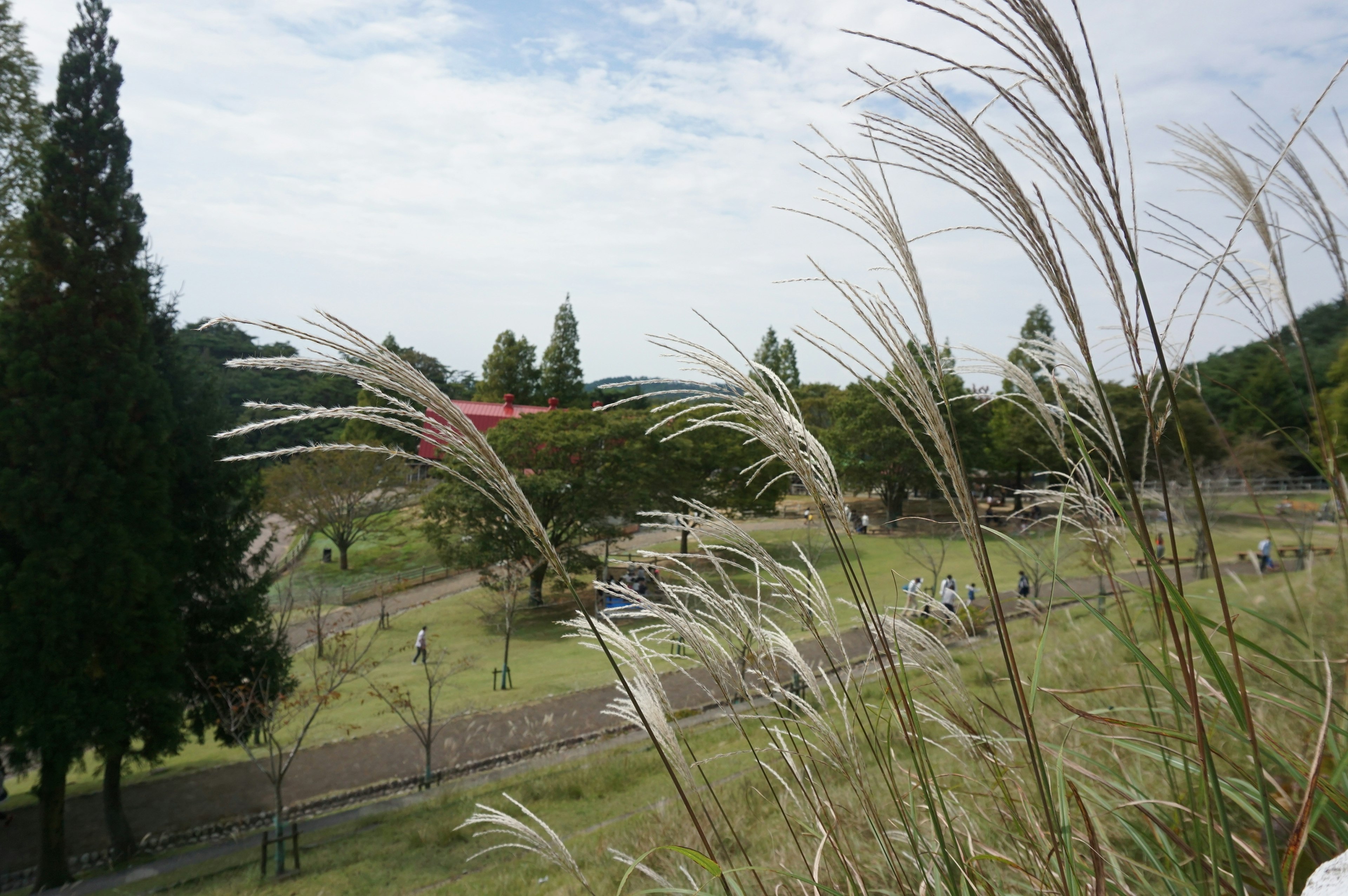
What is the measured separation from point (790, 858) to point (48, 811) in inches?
457

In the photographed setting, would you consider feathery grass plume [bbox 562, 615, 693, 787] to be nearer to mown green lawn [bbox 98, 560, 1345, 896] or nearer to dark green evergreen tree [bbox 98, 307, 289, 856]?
mown green lawn [bbox 98, 560, 1345, 896]

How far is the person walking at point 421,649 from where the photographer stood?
17.2m

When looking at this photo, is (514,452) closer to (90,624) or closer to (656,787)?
(90,624)

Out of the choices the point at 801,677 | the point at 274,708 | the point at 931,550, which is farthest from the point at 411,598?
the point at 801,677

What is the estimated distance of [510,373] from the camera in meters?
46.4

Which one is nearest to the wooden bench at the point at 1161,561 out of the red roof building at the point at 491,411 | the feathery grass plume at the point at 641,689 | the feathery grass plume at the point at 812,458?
the feathery grass plume at the point at 812,458

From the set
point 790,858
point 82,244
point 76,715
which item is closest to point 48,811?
point 76,715

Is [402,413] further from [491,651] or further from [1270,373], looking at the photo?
[491,651]

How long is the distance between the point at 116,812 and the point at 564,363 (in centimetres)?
3617

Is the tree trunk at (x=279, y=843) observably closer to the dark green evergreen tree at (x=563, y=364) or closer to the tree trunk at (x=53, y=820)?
the tree trunk at (x=53, y=820)

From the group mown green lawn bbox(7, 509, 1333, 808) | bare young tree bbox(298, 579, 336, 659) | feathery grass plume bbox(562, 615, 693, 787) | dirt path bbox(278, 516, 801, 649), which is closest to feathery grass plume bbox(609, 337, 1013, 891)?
feathery grass plume bbox(562, 615, 693, 787)

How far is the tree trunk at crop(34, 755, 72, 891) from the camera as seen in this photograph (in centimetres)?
991

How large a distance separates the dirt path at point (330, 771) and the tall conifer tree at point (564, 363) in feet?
103

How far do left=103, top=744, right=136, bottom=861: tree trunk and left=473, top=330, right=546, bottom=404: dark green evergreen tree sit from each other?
118ft
